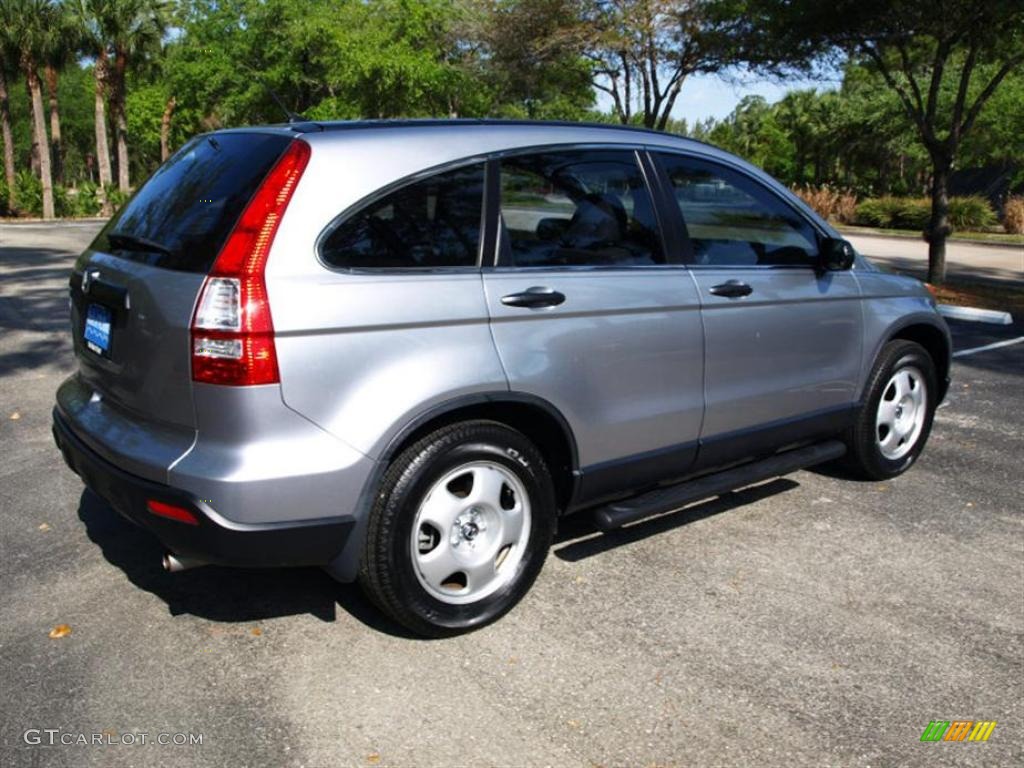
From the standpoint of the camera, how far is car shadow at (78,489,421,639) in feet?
12.0

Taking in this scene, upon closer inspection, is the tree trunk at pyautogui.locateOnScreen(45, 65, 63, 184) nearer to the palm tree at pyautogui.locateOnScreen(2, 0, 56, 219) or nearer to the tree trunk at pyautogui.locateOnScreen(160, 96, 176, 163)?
the palm tree at pyautogui.locateOnScreen(2, 0, 56, 219)

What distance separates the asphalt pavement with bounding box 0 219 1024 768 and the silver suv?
34 cm

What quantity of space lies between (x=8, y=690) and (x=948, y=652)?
3.26 metres

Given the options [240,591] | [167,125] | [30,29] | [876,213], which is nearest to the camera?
[240,591]

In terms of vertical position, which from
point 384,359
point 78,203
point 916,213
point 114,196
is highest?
point 114,196

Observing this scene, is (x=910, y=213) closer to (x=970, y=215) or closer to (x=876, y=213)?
(x=876, y=213)

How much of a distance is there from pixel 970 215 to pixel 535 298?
98.9 ft

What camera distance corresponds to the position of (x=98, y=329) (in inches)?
139

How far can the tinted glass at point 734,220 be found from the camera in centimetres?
420

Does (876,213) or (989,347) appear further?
(876,213)

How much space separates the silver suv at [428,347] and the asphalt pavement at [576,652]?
1.11 ft

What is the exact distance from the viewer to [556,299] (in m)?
3.54

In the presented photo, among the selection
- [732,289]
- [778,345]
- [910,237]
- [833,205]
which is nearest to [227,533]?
[732,289]

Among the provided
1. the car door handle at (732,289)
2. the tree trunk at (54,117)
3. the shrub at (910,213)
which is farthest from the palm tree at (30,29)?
the car door handle at (732,289)
